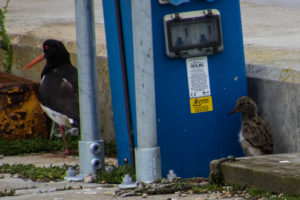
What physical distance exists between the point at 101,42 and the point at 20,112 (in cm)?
137

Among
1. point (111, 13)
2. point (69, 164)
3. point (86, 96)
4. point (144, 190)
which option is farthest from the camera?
point (69, 164)

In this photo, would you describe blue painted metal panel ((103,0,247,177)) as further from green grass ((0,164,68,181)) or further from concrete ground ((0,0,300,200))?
green grass ((0,164,68,181))

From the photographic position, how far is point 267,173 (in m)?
5.39

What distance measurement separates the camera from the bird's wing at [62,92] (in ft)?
28.8

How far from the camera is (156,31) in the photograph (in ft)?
22.5

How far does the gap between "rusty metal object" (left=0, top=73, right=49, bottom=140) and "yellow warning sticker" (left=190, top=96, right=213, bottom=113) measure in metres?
3.17

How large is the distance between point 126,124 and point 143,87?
4.57 feet

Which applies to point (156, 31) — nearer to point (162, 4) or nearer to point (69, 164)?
point (162, 4)

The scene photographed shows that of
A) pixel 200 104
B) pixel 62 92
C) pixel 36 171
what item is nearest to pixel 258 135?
pixel 200 104

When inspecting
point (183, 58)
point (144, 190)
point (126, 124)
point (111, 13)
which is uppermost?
point (111, 13)

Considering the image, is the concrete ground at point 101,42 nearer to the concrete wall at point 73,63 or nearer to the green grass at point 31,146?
the concrete wall at point 73,63

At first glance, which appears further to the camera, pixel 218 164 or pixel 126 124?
pixel 126 124

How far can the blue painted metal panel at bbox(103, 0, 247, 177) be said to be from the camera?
6914 millimetres

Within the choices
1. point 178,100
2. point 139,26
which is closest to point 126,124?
point 178,100
